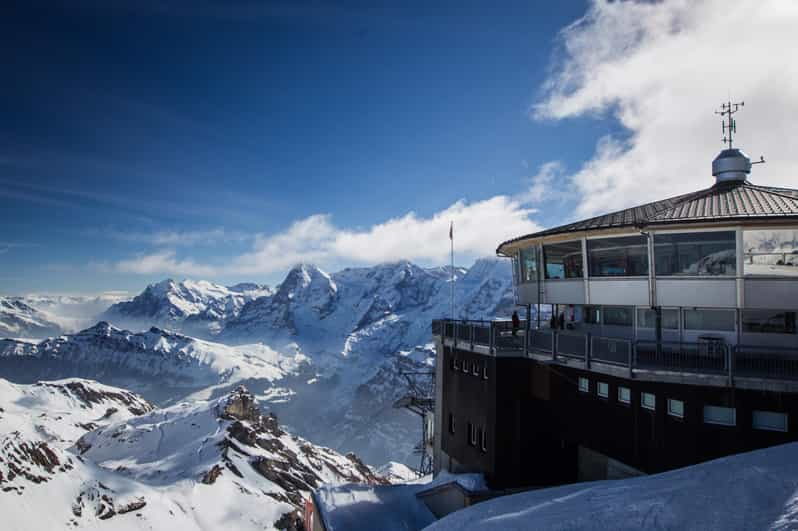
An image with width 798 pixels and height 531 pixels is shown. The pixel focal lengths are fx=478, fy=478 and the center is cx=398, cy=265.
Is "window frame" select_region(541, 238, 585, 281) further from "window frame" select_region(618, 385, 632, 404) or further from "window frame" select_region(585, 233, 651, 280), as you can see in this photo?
"window frame" select_region(618, 385, 632, 404)

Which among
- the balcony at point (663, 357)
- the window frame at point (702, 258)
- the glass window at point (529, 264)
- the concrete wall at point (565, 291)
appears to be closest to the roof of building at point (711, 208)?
the window frame at point (702, 258)

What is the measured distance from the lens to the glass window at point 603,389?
1822cm

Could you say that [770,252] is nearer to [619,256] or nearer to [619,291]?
[619,256]

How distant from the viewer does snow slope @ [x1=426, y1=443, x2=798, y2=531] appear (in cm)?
895

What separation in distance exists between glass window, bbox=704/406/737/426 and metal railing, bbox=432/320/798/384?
126cm

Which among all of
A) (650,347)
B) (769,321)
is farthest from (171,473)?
(769,321)

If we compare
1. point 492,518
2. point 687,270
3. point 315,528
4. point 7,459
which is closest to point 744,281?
point 687,270

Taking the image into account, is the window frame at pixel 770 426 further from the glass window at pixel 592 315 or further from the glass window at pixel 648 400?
the glass window at pixel 592 315

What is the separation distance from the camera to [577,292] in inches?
821

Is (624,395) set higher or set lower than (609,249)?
lower

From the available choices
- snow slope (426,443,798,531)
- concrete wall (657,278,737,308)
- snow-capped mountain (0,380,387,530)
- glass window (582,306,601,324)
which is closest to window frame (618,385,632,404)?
concrete wall (657,278,737,308)

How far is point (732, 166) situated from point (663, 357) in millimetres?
10807

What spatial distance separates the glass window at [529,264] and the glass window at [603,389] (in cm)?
662

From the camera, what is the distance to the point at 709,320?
17.2 metres
